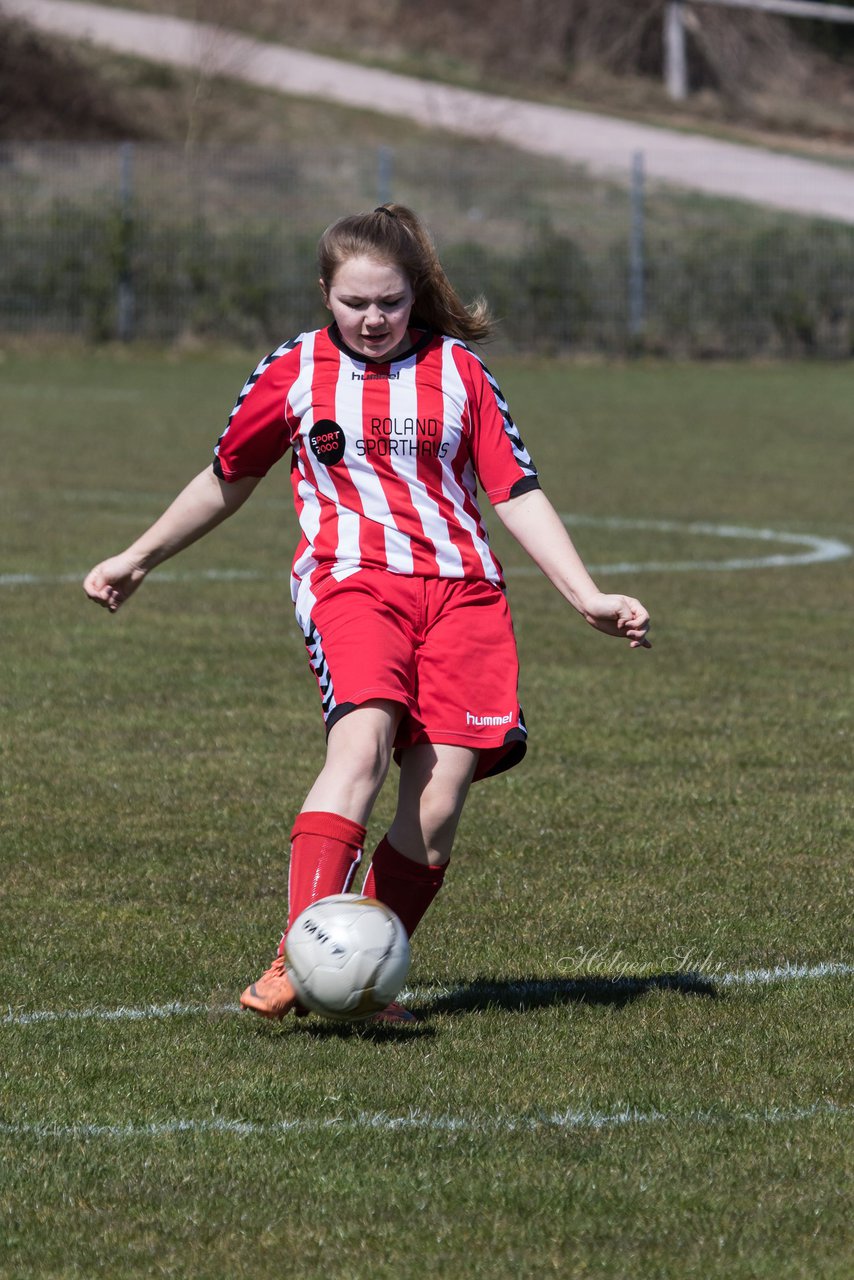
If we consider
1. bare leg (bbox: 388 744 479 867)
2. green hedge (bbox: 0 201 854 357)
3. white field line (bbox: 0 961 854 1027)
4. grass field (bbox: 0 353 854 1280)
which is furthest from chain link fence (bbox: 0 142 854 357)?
bare leg (bbox: 388 744 479 867)

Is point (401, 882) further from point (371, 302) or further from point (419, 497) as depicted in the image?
point (371, 302)

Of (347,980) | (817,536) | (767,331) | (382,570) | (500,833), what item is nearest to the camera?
(347,980)

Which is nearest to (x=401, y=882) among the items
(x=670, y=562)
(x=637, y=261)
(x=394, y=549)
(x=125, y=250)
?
(x=394, y=549)

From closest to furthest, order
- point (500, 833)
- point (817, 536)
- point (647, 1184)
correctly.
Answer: point (647, 1184) < point (500, 833) < point (817, 536)

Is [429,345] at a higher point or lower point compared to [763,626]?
higher

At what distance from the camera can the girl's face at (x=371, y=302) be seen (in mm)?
4203

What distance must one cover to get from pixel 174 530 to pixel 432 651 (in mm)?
686

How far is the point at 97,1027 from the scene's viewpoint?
4035 mm

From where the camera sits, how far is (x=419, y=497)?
14.1 ft

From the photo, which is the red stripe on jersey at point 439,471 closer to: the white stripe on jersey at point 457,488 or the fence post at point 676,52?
the white stripe on jersey at point 457,488

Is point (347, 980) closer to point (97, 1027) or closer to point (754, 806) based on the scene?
point (97, 1027)

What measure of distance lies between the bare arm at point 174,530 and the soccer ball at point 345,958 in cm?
92

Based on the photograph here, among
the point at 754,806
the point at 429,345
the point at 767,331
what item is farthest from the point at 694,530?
the point at 767,331

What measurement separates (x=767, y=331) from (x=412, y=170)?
530 centimetres
